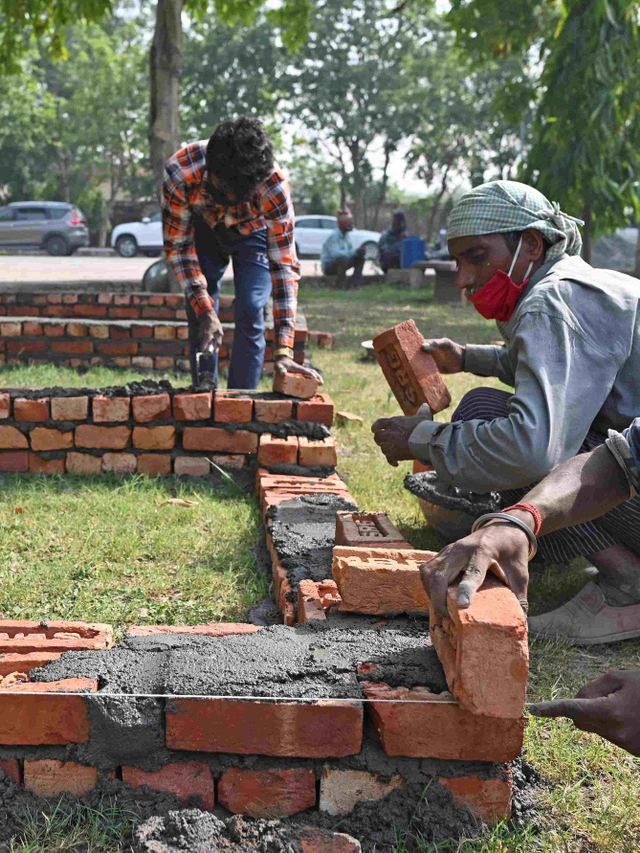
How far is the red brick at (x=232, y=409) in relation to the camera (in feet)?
13.1

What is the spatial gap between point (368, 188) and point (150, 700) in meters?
41.7

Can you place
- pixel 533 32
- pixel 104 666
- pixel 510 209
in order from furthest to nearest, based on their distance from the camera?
pixel 533 32
pixel 510 209
pixel 104 666

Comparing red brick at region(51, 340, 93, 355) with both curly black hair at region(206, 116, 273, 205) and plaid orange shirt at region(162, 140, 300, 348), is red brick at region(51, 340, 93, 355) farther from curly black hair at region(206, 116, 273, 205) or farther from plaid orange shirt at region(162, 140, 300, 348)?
curly black hair at region(206, 116, 273, 205)

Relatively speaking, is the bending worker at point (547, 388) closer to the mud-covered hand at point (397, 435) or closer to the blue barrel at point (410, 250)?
the mud-covered hand at point (397, 435)

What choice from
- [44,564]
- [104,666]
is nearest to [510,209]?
[104,666]

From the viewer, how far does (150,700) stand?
1731 mm

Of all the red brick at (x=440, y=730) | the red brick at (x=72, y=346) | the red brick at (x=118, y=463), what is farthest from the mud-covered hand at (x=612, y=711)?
the red brick at (x=72, y=346)

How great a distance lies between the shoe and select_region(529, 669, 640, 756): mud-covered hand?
110 cm

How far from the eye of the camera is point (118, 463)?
13.2 ft

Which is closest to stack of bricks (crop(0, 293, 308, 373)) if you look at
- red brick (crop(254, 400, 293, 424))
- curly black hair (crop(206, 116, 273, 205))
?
red brick (crop(254, 400, 293, 424))

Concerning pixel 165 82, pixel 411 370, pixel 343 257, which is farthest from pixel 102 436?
pixel 343 257

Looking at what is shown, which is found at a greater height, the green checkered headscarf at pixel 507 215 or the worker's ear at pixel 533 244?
the green checkered headscarf at pixel 507 215

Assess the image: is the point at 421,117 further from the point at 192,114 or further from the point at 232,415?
the point at 232,415

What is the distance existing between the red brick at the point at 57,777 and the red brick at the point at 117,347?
5.43m
